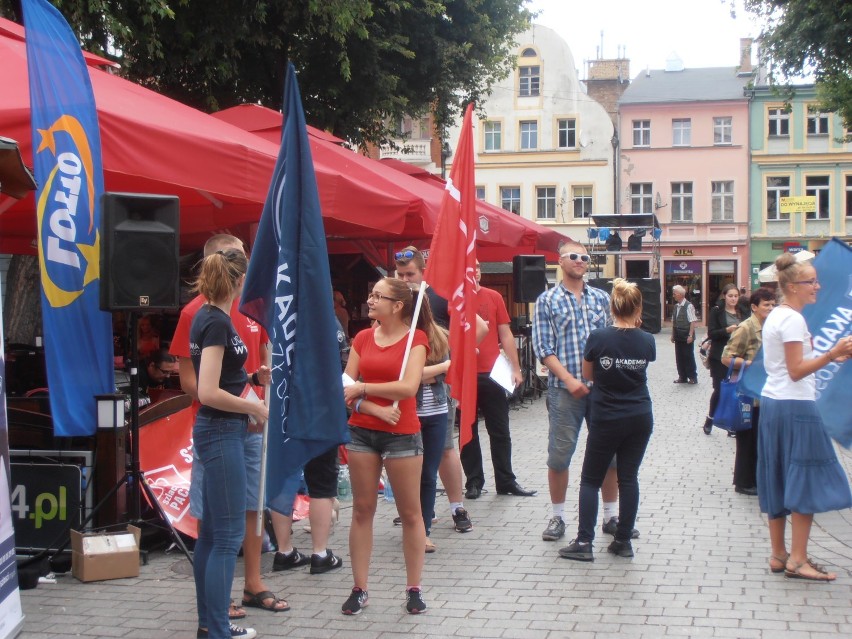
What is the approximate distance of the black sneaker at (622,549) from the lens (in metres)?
6.32

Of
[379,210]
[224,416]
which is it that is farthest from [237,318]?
[379,210]

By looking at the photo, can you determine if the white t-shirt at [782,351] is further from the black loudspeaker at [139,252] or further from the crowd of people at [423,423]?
the black loudspeaker at [139,252]

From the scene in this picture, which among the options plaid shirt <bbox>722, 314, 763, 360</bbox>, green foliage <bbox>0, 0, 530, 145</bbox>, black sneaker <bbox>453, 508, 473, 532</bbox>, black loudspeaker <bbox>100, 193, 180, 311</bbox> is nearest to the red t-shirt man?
black sneaker <bbox>453, 508, 473, 532</bbox>

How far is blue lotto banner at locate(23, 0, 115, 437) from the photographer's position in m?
5.79

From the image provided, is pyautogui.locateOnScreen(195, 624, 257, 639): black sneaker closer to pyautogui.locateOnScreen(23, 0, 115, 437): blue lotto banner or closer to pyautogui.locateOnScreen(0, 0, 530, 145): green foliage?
pyautogui.locateOnScreen(23, 0, 115, 437): blue lotto banner

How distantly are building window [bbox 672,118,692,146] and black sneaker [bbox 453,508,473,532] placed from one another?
150 feet

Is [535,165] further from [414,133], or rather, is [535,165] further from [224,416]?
[224,416]

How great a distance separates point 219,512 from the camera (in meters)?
4.55

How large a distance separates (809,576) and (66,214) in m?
4.67

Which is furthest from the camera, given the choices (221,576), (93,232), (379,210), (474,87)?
(474,87)

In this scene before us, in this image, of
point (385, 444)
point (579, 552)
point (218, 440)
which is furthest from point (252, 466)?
point (579, 552)

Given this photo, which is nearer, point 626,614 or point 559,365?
point 626,614

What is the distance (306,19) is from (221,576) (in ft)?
36.5

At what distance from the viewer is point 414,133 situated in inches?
1930
